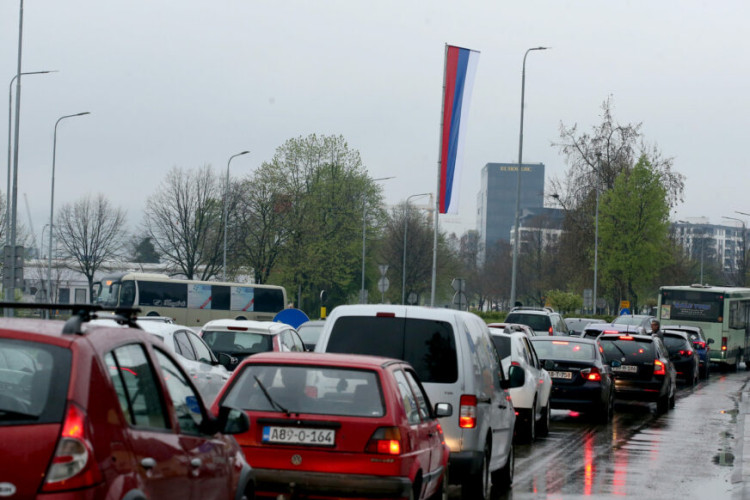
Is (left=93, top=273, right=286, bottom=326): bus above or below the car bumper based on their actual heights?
below

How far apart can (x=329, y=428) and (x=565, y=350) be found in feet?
44.7

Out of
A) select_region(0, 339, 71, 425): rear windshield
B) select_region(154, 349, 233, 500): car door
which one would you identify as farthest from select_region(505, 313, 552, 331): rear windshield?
select_region(0, 339, 71, 425): rear windshield

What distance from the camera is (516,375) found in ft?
38.7

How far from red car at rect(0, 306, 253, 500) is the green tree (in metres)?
67.2

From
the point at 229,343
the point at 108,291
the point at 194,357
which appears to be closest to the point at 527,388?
the point at 194,357

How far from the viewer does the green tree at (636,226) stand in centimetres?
7081

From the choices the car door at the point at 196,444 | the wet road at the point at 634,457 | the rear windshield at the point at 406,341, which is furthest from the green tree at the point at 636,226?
the car door at the point at 196,444

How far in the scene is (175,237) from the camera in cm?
7694

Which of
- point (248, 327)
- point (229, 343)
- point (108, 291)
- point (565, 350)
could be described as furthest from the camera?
point (108, 291)

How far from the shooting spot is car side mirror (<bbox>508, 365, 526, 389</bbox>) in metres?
11.7

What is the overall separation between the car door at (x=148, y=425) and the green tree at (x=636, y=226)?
67.2 m

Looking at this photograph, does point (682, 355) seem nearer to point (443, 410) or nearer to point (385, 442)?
point (443, 410)

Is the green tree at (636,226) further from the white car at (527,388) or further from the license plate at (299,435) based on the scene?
the license plate at (299,435)

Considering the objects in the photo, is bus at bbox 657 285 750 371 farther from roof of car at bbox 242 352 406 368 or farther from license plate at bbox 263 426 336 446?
license plate at bbox 263 426 336 446
